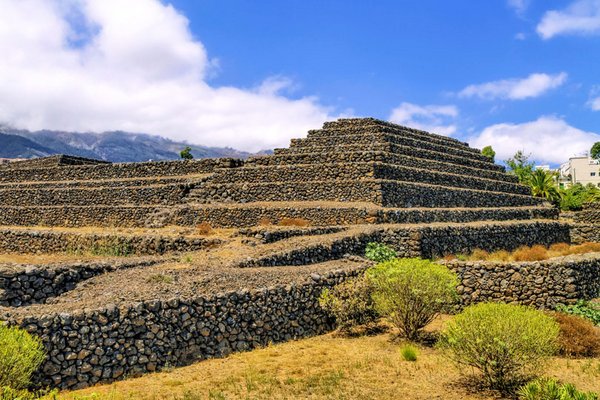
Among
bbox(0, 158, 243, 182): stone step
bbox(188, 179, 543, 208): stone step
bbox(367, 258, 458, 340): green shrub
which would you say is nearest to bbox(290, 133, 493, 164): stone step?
bbox(0, 158, 243, 182): stone step

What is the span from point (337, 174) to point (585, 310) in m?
14.6

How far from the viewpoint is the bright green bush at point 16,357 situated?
22.6ft

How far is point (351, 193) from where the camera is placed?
957 inches

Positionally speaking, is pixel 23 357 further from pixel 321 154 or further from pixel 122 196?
pixel 122 196

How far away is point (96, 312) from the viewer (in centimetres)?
855

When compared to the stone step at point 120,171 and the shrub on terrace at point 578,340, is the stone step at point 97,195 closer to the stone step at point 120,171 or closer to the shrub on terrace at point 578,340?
the stone step at point 120,171

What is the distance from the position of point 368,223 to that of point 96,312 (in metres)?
14.6

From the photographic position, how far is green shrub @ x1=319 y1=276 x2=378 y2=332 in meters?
12.1

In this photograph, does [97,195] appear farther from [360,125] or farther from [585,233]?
[585,233]

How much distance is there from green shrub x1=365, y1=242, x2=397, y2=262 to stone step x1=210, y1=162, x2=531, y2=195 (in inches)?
266

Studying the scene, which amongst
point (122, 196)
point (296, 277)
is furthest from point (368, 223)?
point (122, 196)

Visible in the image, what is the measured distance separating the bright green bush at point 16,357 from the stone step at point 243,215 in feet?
52.5

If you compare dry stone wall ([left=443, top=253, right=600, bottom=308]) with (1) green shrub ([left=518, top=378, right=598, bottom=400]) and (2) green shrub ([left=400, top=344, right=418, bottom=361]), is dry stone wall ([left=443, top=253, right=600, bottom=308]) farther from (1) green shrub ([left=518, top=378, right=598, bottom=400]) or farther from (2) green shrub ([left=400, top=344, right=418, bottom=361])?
(1) green shrub ([left=518, top=378, right=598, bottom=400])

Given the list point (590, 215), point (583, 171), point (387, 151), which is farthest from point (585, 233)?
point (583, 171)
